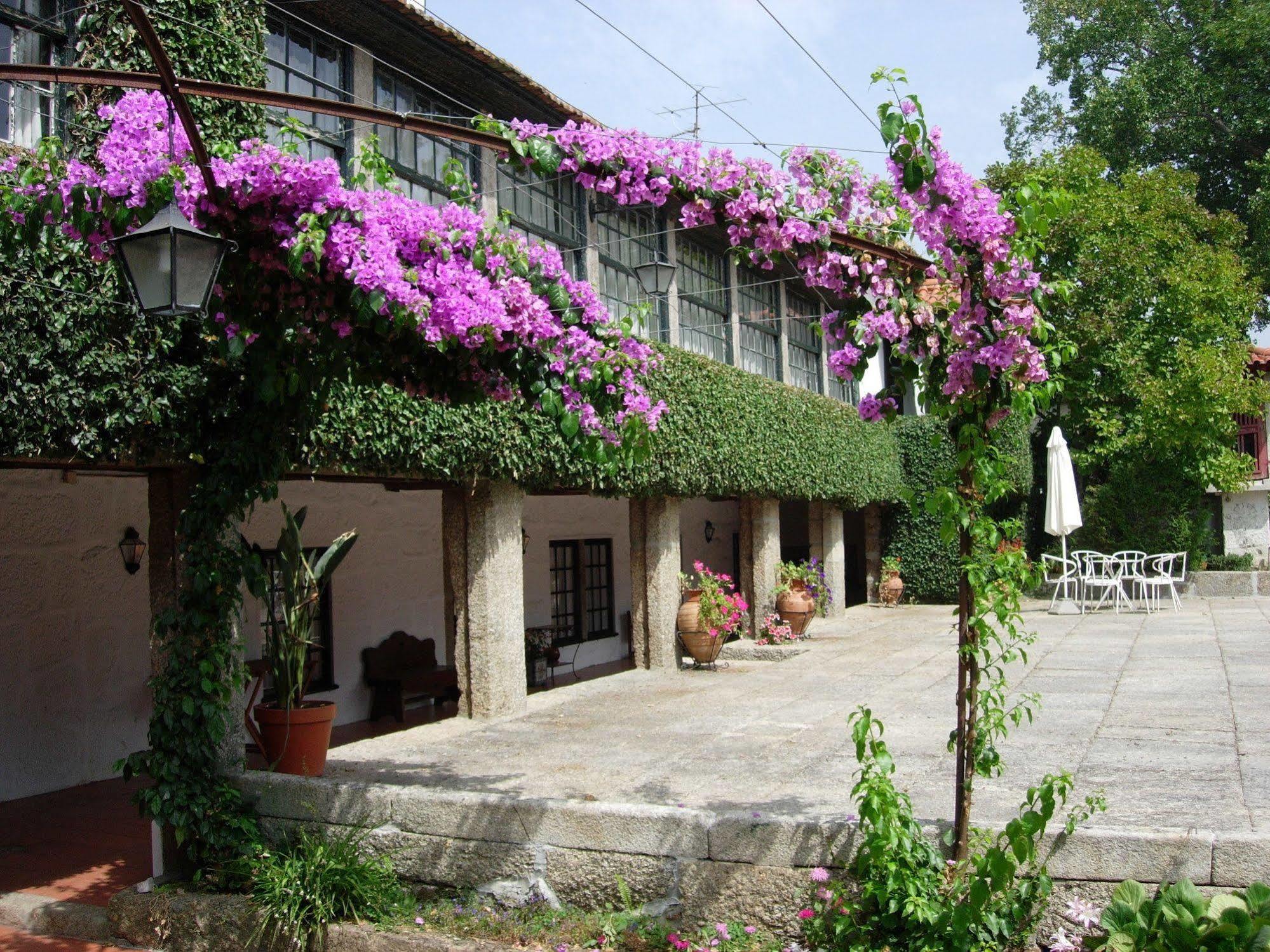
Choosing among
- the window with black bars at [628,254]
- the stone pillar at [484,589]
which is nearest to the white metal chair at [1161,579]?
the window with black bars at [628,254]

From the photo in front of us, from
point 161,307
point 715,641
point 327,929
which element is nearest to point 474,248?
point 161,307

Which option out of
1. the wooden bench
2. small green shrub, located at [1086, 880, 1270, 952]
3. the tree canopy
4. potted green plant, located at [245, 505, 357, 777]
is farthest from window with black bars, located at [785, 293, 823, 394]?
small green shrub, located at [1086, 880, 1270, 952]

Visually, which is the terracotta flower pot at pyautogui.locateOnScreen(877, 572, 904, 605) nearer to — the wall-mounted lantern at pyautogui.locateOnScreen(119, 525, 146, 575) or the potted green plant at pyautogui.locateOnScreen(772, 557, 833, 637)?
the potted green plant at pyautogui.locateOnScreen(772, 557, 833, 637)

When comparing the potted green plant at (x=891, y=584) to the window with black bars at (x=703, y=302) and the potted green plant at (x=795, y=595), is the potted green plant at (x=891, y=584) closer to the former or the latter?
the potted green plant at (x=795, y=595)

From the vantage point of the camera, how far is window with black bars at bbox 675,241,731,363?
1299 centimetres

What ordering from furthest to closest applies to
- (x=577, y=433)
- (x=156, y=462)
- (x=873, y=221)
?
1. (x=156, y=462)
2. (x=577, y=433)
3. (x=873, y=221)

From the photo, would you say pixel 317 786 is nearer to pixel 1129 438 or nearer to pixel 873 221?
pixel 873 221

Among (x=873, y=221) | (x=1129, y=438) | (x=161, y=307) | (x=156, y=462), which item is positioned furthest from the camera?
(x=1129, y=438)

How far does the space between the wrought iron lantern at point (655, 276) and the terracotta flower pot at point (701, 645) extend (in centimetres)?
362

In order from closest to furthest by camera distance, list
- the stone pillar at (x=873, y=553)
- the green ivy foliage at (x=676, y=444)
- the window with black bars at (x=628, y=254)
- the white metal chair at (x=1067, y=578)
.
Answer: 1. the green ivy foliage at (x=676, y=444)
2. the window with black bars at (x=628, y=254)
3. the white metal chair at (x=1067, y=578)
4. the stone pillar at (x=873, y=553)

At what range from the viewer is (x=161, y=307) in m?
4.28

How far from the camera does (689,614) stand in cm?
1173

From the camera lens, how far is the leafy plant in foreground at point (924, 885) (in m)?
3.88

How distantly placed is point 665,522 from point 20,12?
24.2ft
